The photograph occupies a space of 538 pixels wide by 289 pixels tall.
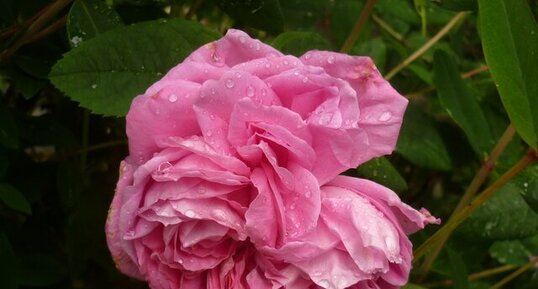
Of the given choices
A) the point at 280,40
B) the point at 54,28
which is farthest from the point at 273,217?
the point at 54,28

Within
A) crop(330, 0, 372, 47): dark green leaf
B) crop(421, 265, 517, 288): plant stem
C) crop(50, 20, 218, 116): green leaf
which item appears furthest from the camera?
crop(330, 0, 372, 47): dark green leaf

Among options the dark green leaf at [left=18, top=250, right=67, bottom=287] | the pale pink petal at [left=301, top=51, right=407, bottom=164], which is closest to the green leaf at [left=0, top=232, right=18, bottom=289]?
the dark green leaf at [left=18, top=250, right=67, bottom=287]

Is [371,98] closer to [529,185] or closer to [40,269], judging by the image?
[529,185]

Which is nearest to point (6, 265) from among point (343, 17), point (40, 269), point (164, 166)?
point (40, 269)

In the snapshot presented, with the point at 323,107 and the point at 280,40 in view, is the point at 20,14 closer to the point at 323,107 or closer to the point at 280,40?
the point at 280,40

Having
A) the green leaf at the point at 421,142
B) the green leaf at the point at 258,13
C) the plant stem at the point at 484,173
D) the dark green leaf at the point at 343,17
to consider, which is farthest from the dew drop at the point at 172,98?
the dark green leaf at the point at 343,17

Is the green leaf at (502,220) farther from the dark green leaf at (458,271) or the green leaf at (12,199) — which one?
the green leaf at (12,199)

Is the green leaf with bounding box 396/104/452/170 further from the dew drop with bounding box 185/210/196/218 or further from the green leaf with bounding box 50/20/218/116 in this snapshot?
the dew drop with bounding box 185/210/196/218
